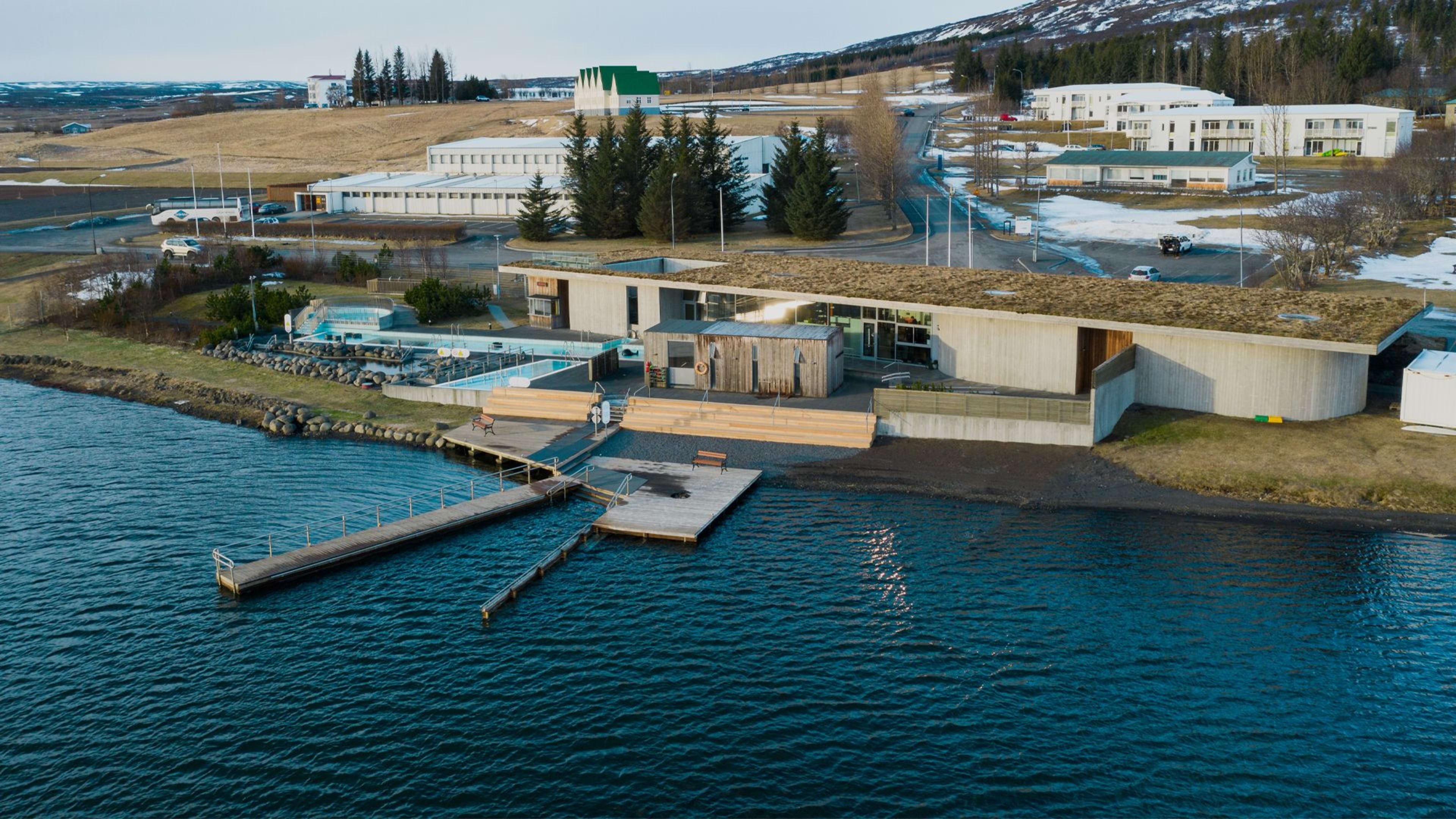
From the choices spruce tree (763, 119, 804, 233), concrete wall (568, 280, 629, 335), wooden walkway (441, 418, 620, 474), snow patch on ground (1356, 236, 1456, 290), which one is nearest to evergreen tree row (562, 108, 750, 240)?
spruce tree (763, 119, 804, 233)

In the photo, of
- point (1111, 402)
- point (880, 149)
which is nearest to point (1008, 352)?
point (1111, 402)

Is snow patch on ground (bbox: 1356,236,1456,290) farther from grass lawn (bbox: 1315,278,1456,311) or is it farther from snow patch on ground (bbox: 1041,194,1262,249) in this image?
snow patch on ground (bbox: 1041,194,1262,249)

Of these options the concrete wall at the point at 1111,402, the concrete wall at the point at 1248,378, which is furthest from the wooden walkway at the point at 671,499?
the concrete wall at the point at 1248,378

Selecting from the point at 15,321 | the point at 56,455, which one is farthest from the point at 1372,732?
the point at 15,321

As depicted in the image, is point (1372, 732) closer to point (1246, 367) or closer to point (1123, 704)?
point (1123, 704)

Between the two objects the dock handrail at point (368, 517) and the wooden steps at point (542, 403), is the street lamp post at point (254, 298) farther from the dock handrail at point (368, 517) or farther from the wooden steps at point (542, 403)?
the dock handrail at point (368, 517)

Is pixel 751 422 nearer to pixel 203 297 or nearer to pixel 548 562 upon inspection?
pixel 548 562
